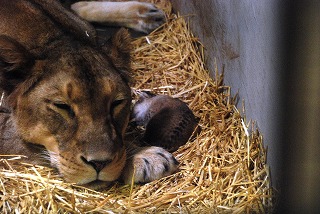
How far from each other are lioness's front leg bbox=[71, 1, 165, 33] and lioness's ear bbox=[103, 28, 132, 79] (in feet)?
4.78

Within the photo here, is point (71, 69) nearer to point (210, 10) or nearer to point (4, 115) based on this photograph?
point (4, 115)

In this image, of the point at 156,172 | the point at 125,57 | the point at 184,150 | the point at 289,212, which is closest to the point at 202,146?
the point at 184,150

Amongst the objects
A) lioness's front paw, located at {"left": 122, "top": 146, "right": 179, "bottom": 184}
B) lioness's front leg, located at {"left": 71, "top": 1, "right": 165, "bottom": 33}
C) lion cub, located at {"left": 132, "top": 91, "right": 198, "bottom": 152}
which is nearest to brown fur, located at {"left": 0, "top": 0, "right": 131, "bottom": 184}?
lioness's front paw, located at {"left": 122, "top": 146, "right": 179, "bottom": 184}

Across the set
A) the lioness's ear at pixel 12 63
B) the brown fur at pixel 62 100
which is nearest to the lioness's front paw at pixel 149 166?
the brown fur at pixel 62 100

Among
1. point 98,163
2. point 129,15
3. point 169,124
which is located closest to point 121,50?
point 169,124

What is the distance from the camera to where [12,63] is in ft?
10.9

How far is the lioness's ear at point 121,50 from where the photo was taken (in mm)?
3604

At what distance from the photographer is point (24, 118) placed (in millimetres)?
3359

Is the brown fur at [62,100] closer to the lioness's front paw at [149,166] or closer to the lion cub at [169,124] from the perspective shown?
the lioness's front paw at [149,166]

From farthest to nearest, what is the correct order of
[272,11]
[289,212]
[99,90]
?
[99,90], [272,11], [289,212]

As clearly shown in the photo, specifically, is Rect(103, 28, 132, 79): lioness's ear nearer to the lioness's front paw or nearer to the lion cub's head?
the lion cub's head

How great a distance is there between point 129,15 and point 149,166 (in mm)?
1888

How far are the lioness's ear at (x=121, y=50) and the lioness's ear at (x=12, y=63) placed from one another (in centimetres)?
45

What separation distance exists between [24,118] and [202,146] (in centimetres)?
91
